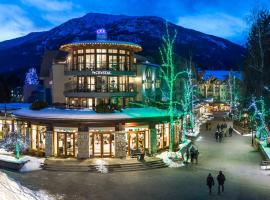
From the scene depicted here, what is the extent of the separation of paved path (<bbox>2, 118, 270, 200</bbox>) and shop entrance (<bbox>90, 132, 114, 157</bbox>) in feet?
15.4

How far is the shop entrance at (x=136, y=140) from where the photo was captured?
34.2m

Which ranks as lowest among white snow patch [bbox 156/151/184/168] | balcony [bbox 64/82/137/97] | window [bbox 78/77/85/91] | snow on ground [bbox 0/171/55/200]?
white snow patch [bbox 156/151/184/168]

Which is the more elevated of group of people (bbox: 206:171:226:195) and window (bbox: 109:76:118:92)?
window (bbox: 109:76:118:92)

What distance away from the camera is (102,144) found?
33.2 meters

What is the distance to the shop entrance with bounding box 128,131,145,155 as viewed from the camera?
112 feet

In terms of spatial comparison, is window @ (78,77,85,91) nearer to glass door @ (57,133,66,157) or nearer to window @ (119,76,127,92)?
window @ (119,76,127,92)

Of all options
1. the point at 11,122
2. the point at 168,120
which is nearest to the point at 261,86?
the point at 168,120

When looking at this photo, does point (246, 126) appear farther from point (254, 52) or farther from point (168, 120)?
point (168, 120)

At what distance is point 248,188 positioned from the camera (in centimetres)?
2397

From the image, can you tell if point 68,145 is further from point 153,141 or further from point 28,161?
point 153,141

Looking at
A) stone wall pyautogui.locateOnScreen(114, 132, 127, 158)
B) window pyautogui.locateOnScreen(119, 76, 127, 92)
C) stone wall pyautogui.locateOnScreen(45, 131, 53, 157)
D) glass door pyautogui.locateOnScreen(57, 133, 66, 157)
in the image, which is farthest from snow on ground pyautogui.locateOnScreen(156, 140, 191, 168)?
window pyautogui.locateOnScreen(119, 76, 127, 92)

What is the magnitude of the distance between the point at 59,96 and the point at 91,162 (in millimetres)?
22831

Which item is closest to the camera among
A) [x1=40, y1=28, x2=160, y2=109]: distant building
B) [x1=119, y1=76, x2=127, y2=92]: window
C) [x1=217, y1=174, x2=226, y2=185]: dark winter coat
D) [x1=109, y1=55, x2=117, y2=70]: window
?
[x1=217, y1=174, x2=226, y2=185]: dark winter coat

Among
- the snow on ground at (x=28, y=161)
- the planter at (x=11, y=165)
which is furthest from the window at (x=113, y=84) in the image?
the planter at (x=11, y=165)
